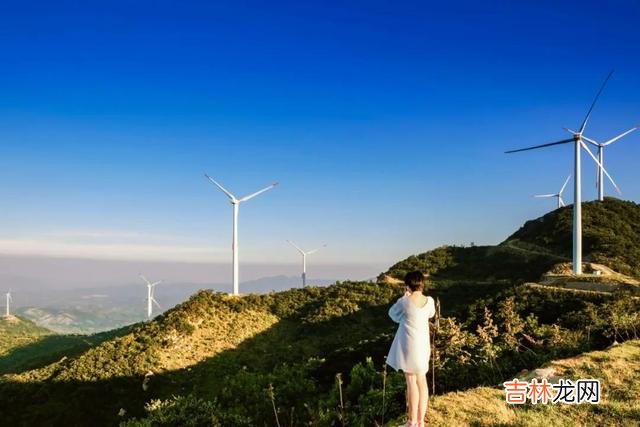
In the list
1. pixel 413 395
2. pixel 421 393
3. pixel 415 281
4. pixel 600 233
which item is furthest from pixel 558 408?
pixel 600 233

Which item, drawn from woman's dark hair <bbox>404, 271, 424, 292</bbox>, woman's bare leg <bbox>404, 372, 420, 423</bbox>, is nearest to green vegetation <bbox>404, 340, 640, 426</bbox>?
woman's bare leg <bbox>404, 372, 420, 423</bbox>

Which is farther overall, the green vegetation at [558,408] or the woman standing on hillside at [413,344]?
the green vegetation at [558,408]

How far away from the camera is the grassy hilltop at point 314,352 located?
16.8m

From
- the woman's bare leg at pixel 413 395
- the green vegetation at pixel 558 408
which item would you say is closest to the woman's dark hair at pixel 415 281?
the woman's bare leg at pixel 413 395

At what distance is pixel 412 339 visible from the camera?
980 cm

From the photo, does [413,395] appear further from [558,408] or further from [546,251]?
[546,251]

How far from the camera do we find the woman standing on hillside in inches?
385

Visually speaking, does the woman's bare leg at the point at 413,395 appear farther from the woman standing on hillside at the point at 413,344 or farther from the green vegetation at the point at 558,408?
the green vegetation at the point at 558,408

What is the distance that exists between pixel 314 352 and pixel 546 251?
47.0m

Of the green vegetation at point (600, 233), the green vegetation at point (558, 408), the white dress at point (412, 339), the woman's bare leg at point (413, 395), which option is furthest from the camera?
the green vegetation at point (600, 233)

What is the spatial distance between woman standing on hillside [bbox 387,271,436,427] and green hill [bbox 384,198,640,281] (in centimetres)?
5108

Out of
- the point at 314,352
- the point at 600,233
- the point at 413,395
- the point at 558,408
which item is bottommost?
the point at 314,352

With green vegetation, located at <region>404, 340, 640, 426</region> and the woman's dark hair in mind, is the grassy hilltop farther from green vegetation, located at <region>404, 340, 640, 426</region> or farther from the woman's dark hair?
the woman's dark hair

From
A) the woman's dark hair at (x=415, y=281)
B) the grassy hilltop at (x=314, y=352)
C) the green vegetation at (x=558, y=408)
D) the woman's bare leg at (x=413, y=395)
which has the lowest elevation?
the grassy hilltop at (x=314, y=352)
